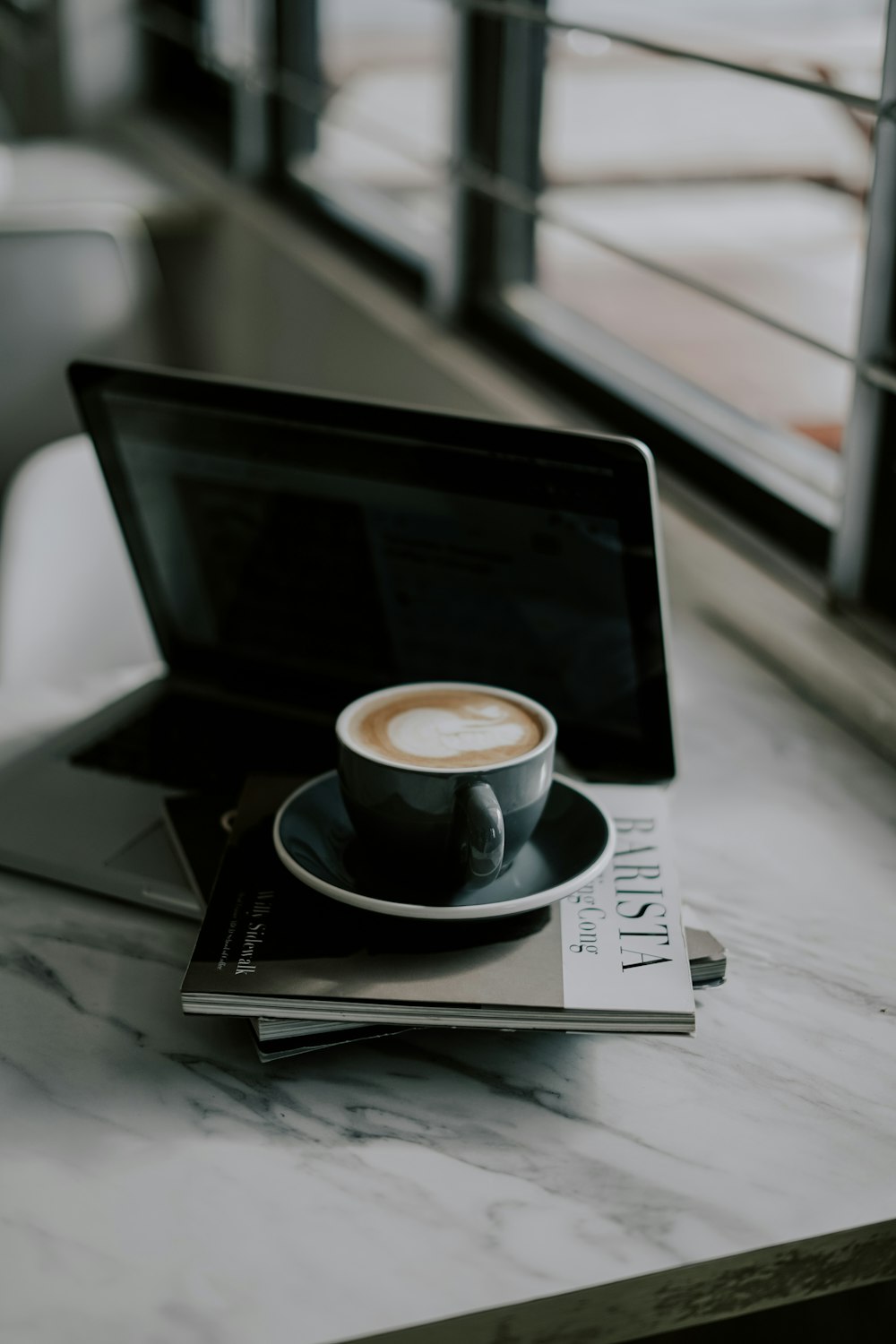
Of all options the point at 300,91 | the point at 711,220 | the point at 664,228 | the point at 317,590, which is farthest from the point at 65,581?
the point at 711,220

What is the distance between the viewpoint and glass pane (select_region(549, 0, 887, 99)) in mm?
1253

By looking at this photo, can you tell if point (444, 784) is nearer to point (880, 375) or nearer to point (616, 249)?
point (880, 375)

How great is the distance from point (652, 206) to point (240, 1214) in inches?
162

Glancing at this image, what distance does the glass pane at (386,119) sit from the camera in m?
1.77

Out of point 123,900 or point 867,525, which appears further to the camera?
point 867,525

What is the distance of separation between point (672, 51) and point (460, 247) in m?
0.60

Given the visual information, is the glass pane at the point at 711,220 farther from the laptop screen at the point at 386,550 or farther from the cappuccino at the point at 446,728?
the cappuccino at the point at 446,728

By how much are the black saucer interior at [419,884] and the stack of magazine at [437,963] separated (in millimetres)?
12

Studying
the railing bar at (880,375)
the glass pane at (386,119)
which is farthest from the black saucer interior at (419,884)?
the glass pane at (386,119)

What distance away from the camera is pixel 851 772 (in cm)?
85

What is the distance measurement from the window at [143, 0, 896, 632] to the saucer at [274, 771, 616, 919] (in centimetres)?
43

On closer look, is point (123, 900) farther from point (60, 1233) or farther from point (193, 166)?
point (193, 166)

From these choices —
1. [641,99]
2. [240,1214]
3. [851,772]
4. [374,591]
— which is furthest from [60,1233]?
[641,99]

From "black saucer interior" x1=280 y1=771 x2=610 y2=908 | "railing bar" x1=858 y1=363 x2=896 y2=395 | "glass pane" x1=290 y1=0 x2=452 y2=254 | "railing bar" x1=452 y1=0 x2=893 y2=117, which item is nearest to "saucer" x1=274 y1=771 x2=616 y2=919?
"black saucer interior" x1=280 y1=771 x2=610 y2=908
